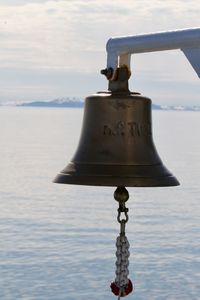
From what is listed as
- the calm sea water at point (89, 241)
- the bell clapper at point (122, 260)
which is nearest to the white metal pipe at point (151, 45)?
the bell clapper at point (122, 260)

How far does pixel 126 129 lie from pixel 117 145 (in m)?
0.13

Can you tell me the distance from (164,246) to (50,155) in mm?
71300

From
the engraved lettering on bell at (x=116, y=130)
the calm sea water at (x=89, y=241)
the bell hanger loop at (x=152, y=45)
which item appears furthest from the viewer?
the calm sea water at (x=89, y=241)

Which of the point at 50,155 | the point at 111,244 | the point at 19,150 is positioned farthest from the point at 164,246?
the point at 19,150

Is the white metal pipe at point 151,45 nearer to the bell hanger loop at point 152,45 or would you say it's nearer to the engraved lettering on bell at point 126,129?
the bell hanger loop at point 152,45

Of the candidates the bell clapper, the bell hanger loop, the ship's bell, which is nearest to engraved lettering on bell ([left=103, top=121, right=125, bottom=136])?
the ship's bell

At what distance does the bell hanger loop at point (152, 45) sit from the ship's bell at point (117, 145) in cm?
43

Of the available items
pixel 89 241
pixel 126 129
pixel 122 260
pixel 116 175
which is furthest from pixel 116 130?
pixel 89 241

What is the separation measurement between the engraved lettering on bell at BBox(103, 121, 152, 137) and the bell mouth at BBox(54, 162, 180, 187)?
9.5 inches

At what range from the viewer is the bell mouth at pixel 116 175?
453cm

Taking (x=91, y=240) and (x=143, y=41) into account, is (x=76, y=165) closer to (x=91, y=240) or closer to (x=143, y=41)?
(x=143, y=41)

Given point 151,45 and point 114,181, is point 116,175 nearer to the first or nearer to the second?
point 114,181

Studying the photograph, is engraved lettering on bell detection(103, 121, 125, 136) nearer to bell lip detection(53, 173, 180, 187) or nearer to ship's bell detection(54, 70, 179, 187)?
ship's bell detection(54, 70, 179, 187)

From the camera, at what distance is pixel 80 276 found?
163ft
